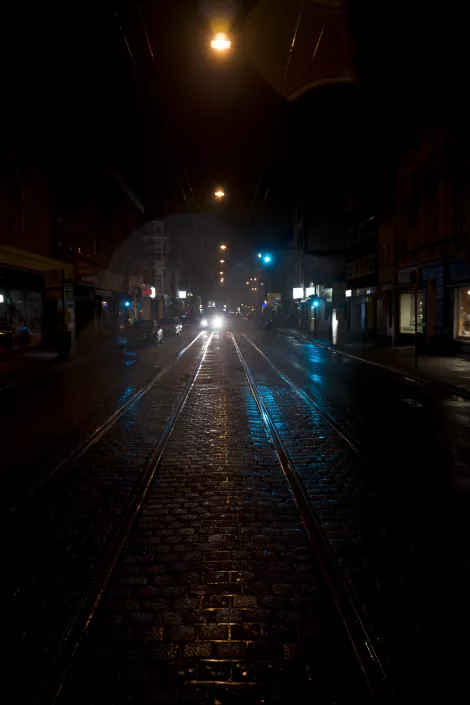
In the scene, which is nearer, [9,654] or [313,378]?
[9,654]

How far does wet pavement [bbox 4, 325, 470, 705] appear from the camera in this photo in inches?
121

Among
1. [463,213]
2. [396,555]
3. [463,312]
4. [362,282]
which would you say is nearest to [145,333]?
[362,282]

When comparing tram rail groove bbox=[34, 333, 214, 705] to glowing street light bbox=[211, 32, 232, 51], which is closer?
tram rail groove bbox=[34, 333, 214, 705]

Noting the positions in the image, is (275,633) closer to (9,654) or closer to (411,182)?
(9,654)

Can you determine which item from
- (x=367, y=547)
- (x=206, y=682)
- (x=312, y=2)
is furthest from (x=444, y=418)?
(x=312, y=2)

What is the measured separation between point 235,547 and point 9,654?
203cm

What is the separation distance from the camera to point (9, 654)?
3229 mm

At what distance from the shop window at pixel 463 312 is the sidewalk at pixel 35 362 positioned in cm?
1645

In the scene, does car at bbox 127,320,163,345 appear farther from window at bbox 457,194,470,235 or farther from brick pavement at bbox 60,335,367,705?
brick pavement at bbox 60,335,367,705

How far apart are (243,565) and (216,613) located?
0.75 m

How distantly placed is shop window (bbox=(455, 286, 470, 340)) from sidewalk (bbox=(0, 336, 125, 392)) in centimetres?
1645

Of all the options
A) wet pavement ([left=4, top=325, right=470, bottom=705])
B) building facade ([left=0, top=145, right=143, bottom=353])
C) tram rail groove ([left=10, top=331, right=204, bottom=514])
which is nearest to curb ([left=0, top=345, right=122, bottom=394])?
building facade ([left=0, top=145, right=143, bottom=353])

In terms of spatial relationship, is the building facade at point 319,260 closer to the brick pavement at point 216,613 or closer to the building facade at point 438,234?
the building facade at point 438,234

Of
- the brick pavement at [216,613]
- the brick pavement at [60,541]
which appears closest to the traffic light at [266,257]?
the brick pavement at [60,541]
